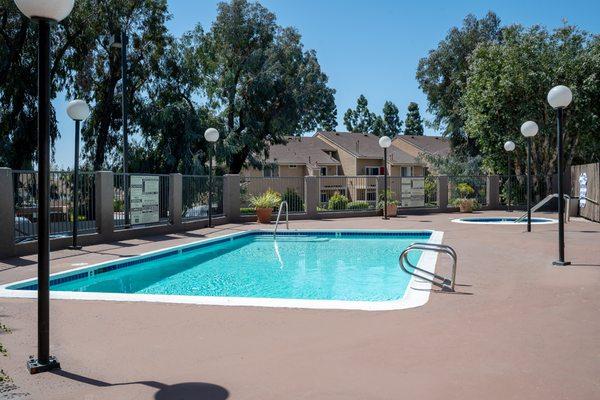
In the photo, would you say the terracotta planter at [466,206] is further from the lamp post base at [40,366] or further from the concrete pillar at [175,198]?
the lamp post base at [40,366]

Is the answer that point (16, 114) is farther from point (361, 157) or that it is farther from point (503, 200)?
point (361, 157)

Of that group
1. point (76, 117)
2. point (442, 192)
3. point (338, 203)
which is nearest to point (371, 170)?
point (338, 203)

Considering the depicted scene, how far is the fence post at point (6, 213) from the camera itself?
10734 millimetres

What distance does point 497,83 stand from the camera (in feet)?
84.6

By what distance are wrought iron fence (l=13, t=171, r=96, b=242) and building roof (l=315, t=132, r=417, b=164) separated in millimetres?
39200

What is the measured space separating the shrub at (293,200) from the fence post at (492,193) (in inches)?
383

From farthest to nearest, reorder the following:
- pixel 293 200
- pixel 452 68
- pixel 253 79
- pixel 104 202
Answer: pixel 452 68 → pixel 253 79 → pixel 293 200 → pixel 104 202

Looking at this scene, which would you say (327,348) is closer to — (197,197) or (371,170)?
(197,197)

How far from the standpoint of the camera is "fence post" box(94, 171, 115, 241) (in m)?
13.7

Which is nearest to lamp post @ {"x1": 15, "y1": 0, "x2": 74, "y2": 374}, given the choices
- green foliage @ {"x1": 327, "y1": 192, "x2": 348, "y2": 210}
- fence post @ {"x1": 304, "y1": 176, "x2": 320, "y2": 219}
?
fence post @ {"x1": 304, "y1": 176, "x2": 320, "y2": 219}

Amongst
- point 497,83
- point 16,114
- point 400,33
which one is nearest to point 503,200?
point 497,83

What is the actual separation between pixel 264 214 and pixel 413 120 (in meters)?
86.2

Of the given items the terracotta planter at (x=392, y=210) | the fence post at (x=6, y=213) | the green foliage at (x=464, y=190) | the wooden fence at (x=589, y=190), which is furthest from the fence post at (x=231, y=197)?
the wooden fence at (x=589, y=190)

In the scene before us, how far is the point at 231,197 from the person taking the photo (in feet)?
66.5
